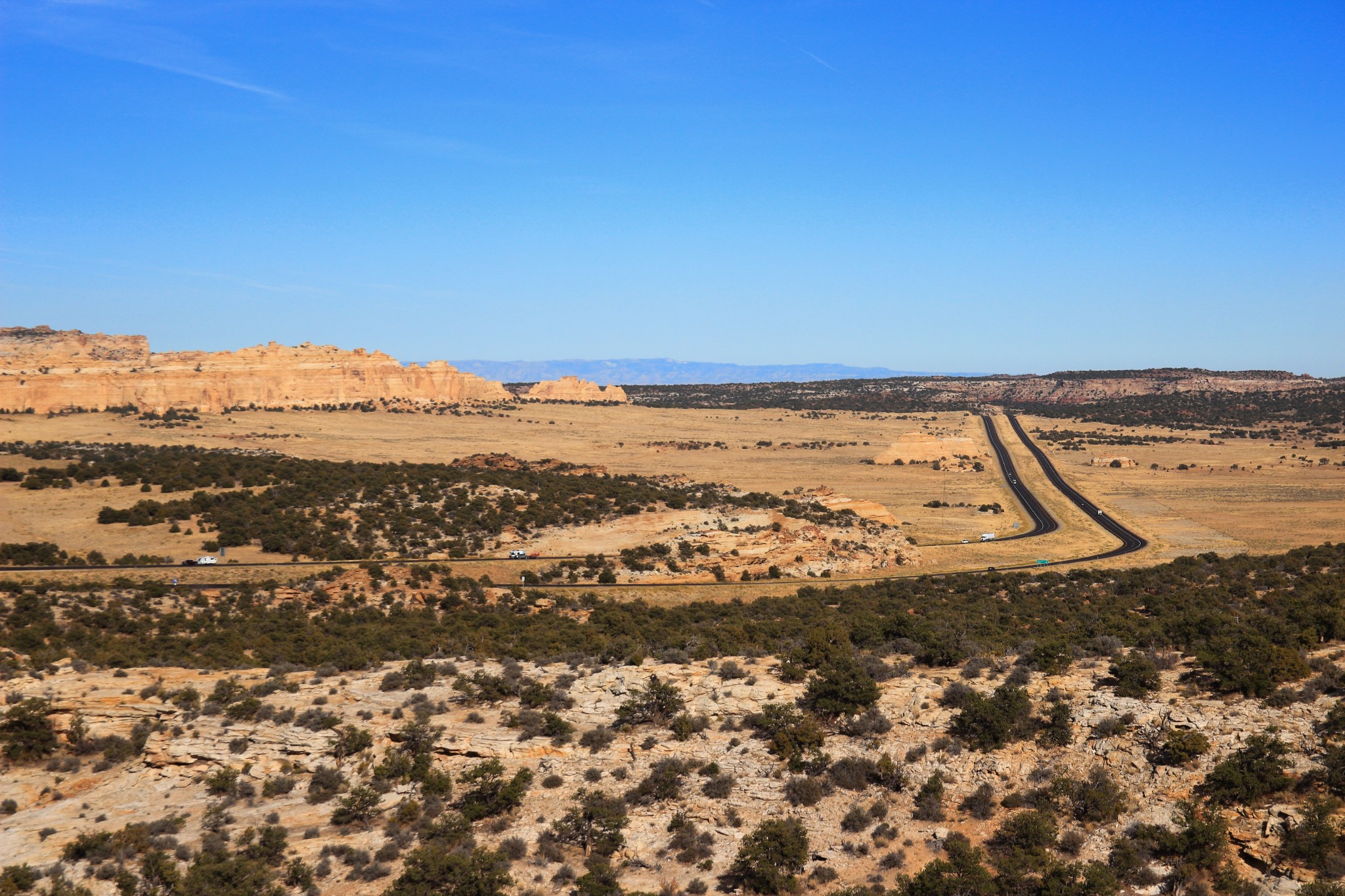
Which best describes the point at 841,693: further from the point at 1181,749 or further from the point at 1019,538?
the point at 1019,538

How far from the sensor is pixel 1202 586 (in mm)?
32719

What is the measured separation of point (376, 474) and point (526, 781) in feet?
139

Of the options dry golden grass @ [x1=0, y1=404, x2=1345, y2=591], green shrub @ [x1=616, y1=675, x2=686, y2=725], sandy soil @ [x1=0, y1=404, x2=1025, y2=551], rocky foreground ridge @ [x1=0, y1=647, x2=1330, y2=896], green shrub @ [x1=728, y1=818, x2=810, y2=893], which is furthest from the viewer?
sandy soil @ [x1=0, y1=404, x2=1025, y2=551]

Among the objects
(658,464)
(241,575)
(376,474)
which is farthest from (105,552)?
(658,464)

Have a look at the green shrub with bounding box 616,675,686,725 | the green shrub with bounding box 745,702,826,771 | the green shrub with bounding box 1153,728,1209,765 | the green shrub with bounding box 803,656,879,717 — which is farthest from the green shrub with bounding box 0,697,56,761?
the green shrub with bounding box 1153,728,1209,765

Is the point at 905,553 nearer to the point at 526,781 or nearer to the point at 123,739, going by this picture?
the point at 526,781

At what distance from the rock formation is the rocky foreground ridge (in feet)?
402

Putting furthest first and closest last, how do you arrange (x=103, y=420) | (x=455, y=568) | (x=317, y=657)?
1. (x=103, y=420)
2. (x=455, y=568)
3. (x=317, y=657)

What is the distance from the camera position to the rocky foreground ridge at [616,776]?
1512 centimetres

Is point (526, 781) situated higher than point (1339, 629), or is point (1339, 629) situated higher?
point (1339, 629)

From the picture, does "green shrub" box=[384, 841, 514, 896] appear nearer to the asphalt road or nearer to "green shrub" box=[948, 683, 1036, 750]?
"green shrub" box=[948, 683, 1036, 750]

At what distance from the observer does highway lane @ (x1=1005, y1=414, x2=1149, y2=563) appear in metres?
55.2

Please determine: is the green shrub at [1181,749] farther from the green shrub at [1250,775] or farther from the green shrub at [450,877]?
the green shrub at [450,877]

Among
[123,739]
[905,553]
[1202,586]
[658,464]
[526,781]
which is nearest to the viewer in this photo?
[526,781]
